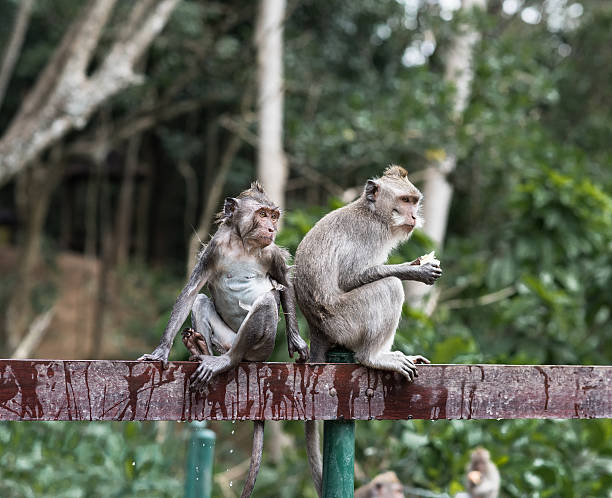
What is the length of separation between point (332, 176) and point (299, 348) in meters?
9.25

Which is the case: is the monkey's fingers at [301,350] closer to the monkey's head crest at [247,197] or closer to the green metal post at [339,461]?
the green metal post at [339,461]

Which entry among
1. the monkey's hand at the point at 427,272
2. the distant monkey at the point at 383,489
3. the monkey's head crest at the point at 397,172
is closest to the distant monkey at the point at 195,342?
the monkey's hand at the point at 427,272

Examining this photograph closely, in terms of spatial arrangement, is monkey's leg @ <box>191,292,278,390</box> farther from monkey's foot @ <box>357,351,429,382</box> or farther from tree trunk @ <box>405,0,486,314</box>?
tree trunk @ <box>405,0,486,314</box>

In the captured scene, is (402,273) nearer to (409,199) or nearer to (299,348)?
(409,199)

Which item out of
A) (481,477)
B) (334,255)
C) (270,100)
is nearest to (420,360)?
(334,255)

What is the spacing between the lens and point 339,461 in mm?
2777

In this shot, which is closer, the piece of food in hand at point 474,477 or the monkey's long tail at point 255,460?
the monkey's long tail at point 255,460

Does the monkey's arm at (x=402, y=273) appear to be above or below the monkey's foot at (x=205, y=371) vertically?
above

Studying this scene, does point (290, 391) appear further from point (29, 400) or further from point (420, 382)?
point (29, 400)

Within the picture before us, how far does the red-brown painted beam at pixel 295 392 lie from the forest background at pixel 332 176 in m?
0.74

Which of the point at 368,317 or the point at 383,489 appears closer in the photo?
the point at 368,317

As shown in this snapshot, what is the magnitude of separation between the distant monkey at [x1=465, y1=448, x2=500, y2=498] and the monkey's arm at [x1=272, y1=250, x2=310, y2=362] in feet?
7.39

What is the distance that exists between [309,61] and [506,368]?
10.9 meters

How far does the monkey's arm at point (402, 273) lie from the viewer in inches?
119
